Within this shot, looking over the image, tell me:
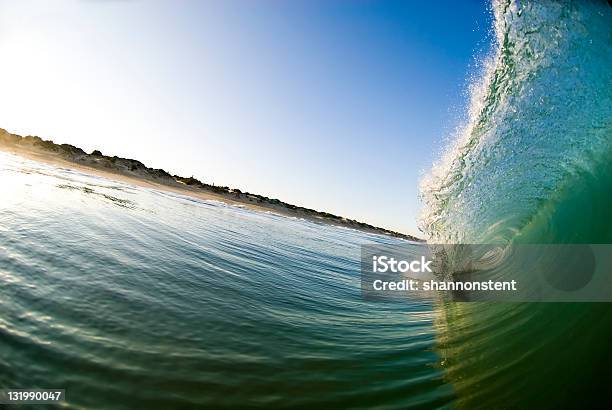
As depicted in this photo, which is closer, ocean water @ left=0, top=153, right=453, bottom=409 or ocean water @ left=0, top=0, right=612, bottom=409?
ocean water @ left=0, top=153, right=453, bottom=409

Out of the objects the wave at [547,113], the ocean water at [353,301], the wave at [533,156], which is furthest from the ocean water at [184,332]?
the wave at [547,113]

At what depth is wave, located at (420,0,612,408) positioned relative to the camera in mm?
6296

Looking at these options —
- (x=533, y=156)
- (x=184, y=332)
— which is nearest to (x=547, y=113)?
(x=533, y=156)

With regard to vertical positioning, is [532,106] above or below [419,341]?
above

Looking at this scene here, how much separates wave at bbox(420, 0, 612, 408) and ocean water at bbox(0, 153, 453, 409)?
158 cm

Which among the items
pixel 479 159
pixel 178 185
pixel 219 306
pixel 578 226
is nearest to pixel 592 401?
pixel 219 306

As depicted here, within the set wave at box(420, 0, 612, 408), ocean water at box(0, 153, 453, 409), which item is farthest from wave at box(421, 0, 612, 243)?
ocean water at box(0, 153, 453, 409)

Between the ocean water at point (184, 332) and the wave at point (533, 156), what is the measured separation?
158cm

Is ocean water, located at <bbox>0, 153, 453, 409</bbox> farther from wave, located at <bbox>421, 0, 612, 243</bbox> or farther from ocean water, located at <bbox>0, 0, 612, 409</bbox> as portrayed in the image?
wave, located at <bbox>421, 0, 612, 243</bbox>

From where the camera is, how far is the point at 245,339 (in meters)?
3.96

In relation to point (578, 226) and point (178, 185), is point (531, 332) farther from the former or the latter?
point (178, 185)

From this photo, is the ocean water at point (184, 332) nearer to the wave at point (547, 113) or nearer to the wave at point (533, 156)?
the wave at point (533, 156)

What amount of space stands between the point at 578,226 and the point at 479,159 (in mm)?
2883

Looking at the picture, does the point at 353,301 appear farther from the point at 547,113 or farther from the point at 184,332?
the point at 547,113
